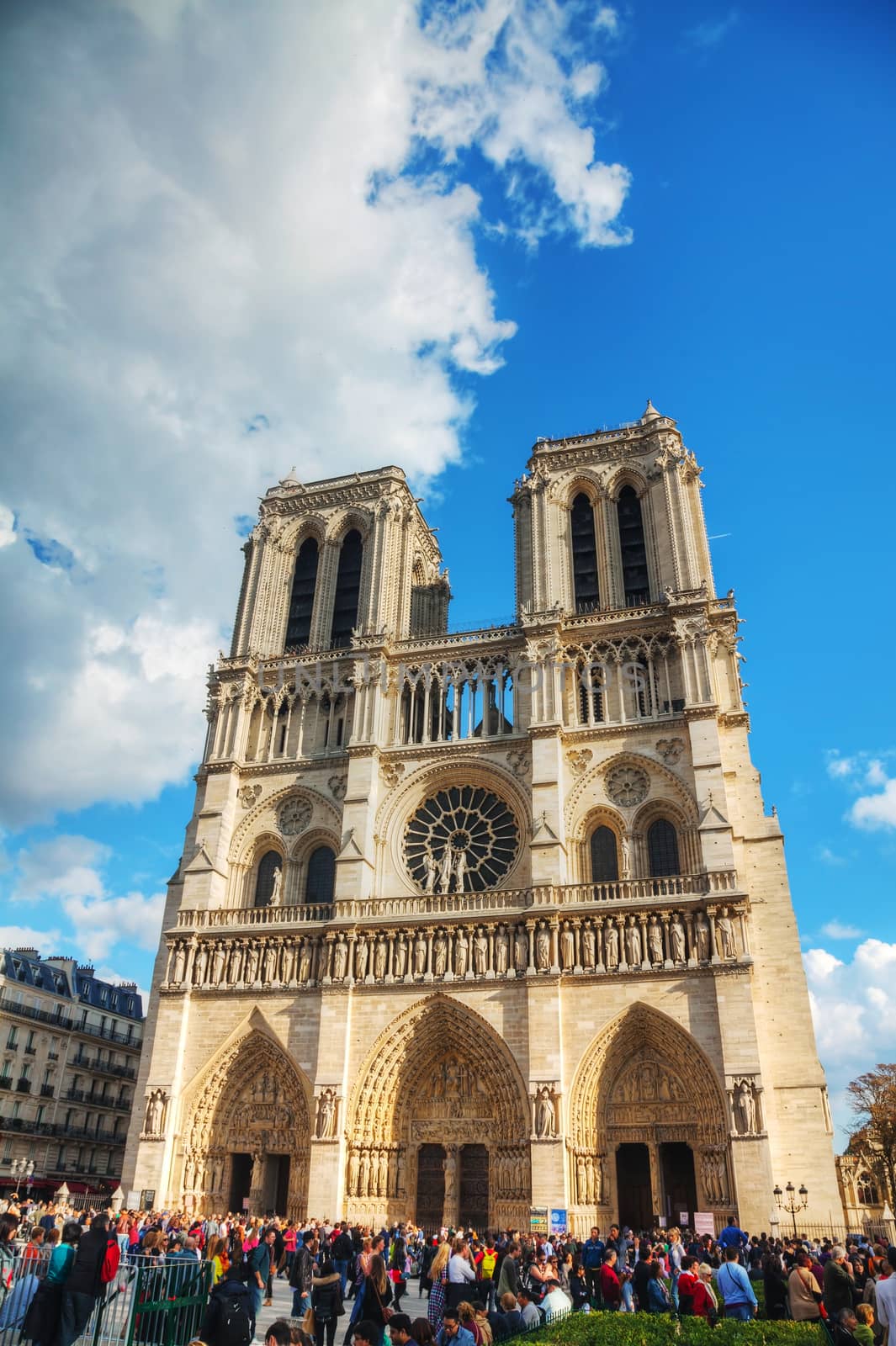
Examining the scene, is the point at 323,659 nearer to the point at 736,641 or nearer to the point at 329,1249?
the point at 736,641

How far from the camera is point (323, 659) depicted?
102 ft

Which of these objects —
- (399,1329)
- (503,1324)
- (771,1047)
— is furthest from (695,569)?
(399,1329)

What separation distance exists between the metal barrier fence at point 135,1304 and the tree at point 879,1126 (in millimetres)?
32363

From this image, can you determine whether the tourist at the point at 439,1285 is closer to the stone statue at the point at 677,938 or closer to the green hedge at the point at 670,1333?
the green hedge at the point at 670,1333

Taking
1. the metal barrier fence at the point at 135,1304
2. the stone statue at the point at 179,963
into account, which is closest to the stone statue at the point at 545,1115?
Result: the stone statue at the point at 179,963

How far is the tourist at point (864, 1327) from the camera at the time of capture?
7566 mm

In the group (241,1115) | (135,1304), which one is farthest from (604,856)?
(135,1304)

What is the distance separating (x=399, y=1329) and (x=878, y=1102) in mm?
36113

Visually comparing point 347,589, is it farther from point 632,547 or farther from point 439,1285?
point 439,1285

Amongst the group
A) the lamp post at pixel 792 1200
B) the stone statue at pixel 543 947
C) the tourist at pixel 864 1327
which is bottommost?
the tourist at pixel 864 1327

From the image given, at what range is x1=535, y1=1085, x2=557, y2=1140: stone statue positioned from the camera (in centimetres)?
2186

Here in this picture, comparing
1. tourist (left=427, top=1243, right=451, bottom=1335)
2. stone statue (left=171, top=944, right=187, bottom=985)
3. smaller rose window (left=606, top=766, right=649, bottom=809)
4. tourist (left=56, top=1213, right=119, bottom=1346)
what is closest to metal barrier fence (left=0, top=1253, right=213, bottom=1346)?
tourist (left=56, top=1213, right=119, bottom=1346)

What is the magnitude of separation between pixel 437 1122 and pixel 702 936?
7763mm

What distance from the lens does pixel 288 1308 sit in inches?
583
